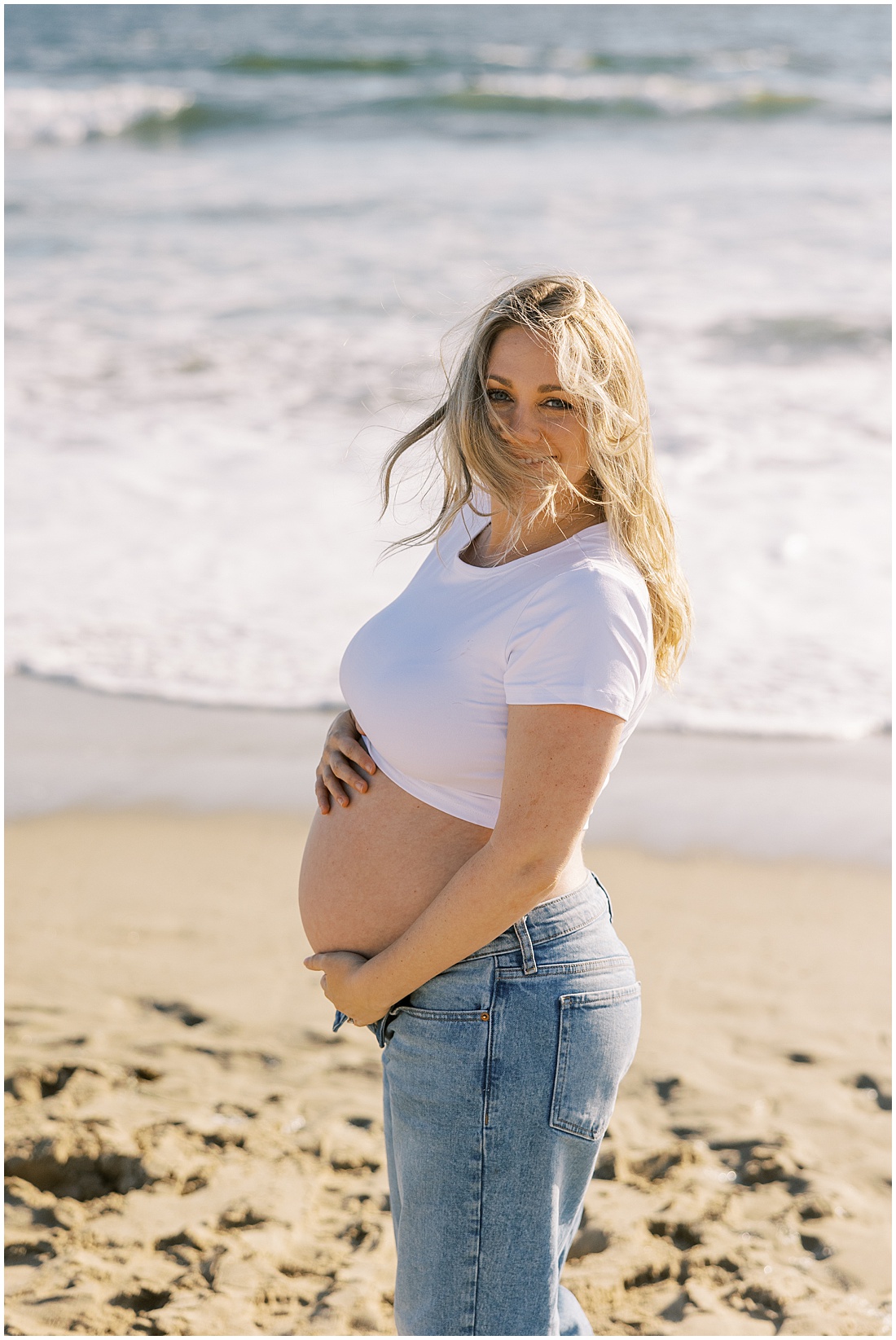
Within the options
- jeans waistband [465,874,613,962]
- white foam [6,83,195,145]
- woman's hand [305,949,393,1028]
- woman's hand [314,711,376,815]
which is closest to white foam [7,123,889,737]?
woman's hand [314,711,376,815]

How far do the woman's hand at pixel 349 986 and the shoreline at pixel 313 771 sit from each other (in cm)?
246

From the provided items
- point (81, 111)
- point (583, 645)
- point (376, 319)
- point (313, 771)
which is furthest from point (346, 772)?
point (81, 111)

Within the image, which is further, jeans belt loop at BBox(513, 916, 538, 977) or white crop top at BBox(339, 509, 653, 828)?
jeans belt loop at BBox(513, 916, 538, 977)

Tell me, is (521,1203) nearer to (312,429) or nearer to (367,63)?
(312,429)

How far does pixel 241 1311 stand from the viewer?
99.3 inches

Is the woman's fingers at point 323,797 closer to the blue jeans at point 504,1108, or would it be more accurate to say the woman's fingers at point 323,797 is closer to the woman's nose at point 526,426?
the blue jeans at point 504,1108

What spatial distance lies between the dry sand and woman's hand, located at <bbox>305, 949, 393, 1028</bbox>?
3.53ft

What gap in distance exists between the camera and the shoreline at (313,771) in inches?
170

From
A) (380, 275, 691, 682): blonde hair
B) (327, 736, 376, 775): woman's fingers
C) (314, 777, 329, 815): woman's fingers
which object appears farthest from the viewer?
(314, 777, 329, 815): woman's fingers

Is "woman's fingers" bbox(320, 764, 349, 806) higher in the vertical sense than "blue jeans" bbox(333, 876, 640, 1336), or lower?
higher

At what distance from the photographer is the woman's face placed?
1704 mm

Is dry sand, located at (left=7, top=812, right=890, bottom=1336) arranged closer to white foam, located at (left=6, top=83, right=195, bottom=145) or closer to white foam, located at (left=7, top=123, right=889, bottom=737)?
white foam, located at (left=7, top=123, right=889, bottom=737)

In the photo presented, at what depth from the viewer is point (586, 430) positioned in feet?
5.55

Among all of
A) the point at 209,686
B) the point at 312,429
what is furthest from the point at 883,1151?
the point at 312,429
